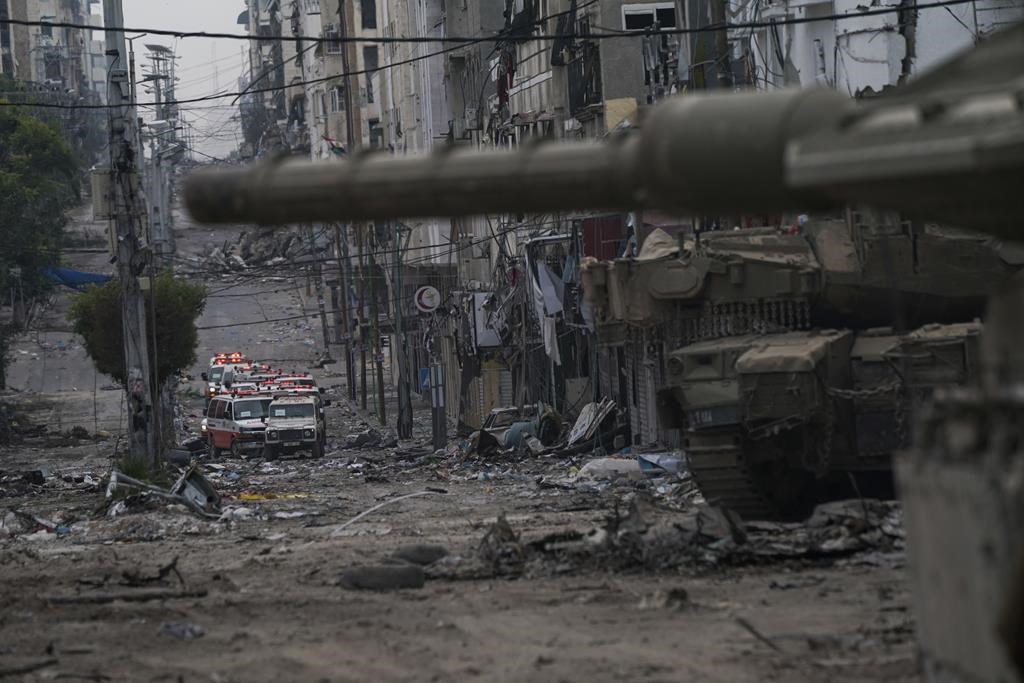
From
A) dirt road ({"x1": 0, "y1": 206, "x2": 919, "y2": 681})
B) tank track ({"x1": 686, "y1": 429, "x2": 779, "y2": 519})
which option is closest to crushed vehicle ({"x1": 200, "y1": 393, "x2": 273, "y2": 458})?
dirt road ({"x1": 0, "y1": 206, "x2": 919, "y2": 681})

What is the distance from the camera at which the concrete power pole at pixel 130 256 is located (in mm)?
26406

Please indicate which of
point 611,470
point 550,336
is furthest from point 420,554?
point 550,336

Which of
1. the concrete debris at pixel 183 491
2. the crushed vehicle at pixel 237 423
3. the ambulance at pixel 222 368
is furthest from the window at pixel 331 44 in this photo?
the concrete debris at pixel 183 491

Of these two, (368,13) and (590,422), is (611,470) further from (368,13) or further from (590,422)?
(368,13)

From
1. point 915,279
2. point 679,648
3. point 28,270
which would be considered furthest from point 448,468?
point 28,270

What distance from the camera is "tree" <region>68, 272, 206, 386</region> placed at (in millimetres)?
43625

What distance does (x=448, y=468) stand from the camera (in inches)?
1180

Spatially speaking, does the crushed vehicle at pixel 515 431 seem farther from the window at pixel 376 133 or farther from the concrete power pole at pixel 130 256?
the window at pixel 376 133

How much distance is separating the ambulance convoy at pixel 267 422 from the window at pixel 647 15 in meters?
11.2

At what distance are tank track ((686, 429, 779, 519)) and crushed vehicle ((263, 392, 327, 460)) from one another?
21959 mm

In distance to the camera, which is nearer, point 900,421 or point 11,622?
point 11,622

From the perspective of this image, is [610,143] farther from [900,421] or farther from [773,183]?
[900,421]

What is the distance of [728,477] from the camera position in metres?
16.0

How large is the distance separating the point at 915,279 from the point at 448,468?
13938 mm
